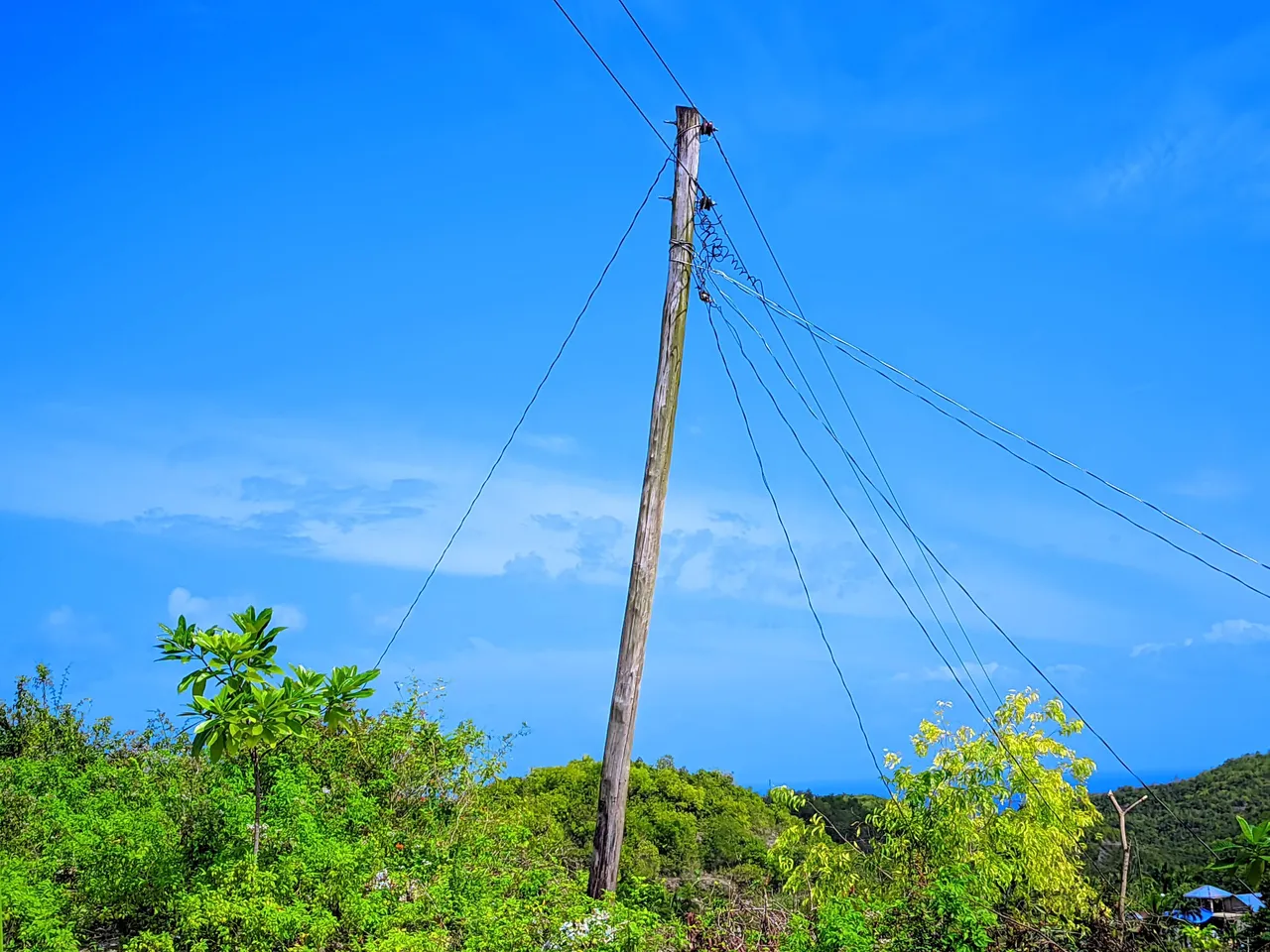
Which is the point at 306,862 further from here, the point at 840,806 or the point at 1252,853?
the point at 840,806

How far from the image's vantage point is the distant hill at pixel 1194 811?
17953mm

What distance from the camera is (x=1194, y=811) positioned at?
20859 millimetres

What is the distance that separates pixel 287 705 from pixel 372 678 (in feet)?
2.15

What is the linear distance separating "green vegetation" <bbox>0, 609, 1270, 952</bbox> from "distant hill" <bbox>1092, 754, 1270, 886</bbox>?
8.22 metres

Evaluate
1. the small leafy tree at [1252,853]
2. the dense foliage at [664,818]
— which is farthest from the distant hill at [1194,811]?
the small leafy tree at [1252,853]

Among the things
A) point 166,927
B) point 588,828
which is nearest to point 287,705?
point 166,927

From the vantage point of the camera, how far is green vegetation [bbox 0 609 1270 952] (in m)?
5.61

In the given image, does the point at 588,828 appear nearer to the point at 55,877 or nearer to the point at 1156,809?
the point at 55,877

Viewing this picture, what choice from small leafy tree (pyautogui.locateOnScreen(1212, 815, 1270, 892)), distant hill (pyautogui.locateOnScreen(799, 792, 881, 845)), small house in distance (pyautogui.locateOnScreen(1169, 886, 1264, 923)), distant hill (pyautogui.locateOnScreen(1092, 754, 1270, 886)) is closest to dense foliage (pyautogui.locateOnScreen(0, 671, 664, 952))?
small leafy tree (pyautogui.locateOnScreen(1212, 815, 1270, 892))

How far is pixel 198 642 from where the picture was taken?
5945 mm

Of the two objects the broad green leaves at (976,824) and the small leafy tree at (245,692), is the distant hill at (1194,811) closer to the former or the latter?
the broad green leaves at (976,824)

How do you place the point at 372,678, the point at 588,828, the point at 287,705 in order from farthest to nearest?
1. the point at 588,828
2. the point at 372,678
3. the point at 287,705

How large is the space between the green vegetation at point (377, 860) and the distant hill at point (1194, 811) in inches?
324

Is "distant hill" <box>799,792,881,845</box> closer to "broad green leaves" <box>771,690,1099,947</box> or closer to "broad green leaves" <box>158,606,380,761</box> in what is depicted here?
"broad green leaves" <box>771,690,1099,947</box>
